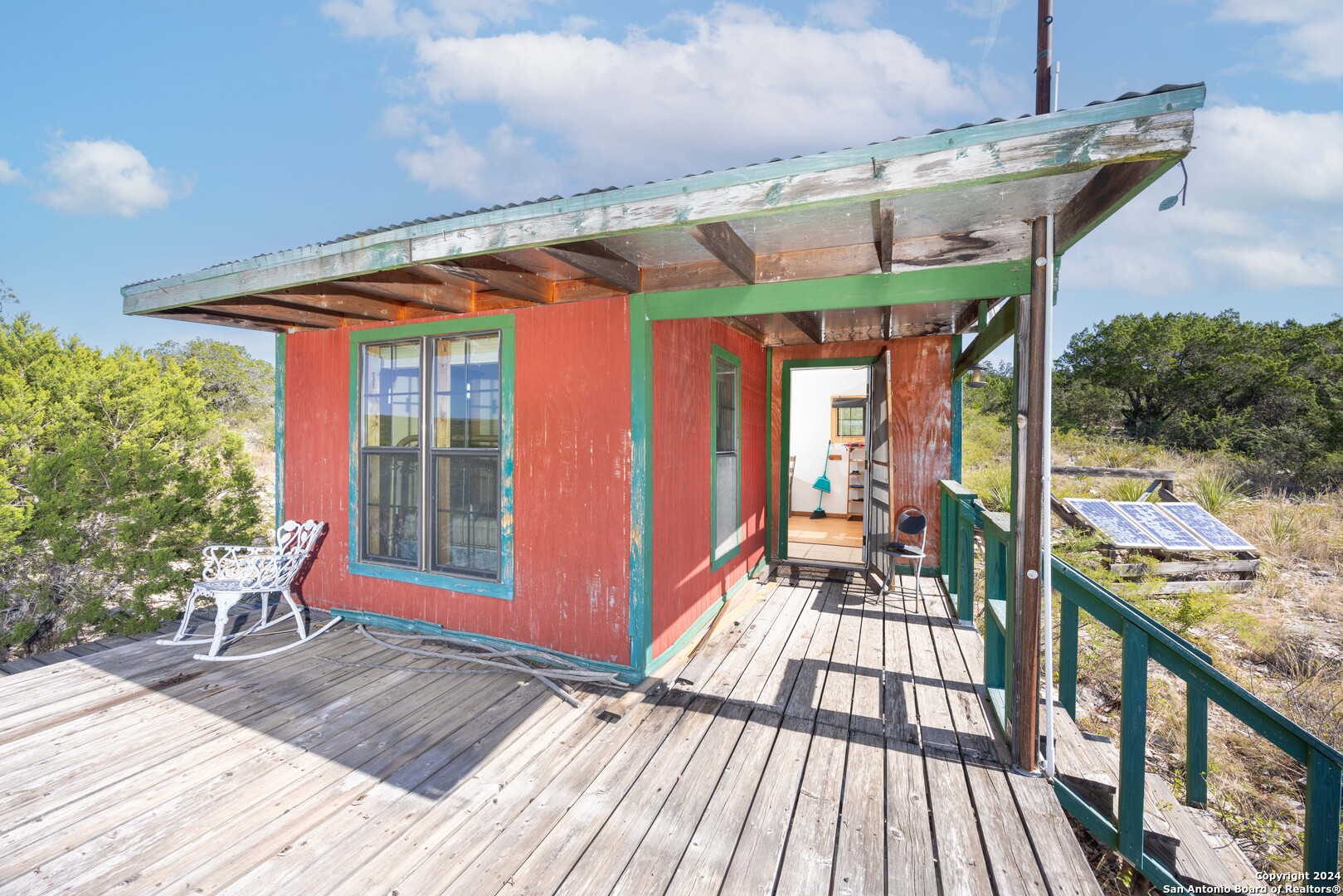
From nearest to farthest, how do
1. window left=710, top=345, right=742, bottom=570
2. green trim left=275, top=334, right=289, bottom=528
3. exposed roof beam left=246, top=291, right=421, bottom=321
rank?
exposed roof beam left=246, top=291, right=421, bottom=321, window left=710, top=345, right=742, bottom=570, green trim left=275, top=334, right=289, bottom=528

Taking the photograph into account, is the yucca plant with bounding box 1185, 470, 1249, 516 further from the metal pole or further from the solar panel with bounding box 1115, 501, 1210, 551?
the metal pole

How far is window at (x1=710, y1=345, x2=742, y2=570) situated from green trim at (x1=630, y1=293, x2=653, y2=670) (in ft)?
3.64

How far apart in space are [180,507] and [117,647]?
4.59 feet

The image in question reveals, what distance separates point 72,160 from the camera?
192ft

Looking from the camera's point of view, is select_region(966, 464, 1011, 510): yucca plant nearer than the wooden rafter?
No

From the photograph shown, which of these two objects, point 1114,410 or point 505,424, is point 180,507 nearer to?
point 505,424

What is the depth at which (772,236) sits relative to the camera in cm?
239

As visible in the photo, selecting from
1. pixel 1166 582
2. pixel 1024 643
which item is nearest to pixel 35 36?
pixel 1024 643

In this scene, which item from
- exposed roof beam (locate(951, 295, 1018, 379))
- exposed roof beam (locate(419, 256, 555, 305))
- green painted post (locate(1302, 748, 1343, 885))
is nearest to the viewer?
green painted post (locate(1302, 748, 1343, 885))

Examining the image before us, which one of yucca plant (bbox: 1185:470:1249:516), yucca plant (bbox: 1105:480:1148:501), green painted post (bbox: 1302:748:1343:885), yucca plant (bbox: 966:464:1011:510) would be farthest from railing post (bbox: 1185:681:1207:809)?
yucca plant (bbox: 1185:470:1249:516)

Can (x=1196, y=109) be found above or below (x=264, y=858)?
above

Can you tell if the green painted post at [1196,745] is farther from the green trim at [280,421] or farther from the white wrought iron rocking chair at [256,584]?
the green trim at [280,421]

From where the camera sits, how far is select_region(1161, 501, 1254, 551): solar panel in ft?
17.5

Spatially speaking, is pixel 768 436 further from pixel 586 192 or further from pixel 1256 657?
pixel 1256 657
